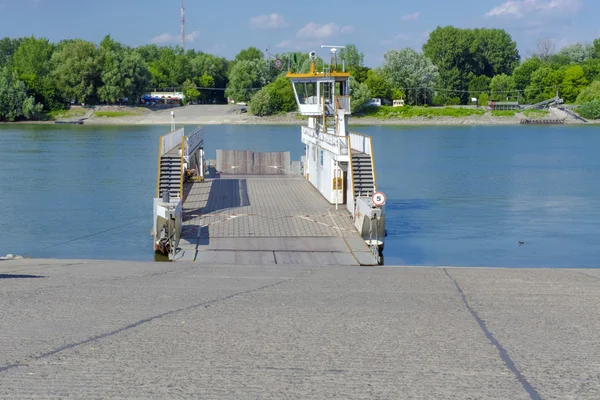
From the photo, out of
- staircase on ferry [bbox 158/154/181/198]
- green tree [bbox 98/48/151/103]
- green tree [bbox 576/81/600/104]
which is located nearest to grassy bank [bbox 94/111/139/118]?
green tree [bbox 98/48/151/103]

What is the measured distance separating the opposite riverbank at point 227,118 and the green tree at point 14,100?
209cm

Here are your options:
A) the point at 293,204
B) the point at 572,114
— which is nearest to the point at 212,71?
the point at 572,114

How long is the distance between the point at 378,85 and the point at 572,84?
35.5m

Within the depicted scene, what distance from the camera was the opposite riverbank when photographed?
408 feet

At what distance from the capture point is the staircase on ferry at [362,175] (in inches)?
961

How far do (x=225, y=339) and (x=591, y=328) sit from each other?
3762 millimetres

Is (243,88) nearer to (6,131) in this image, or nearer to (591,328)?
(6,131)

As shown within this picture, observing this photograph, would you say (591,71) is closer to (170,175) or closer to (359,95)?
(359,95)

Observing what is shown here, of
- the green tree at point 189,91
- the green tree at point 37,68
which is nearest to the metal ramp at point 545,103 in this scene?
the green tree at point 189,91

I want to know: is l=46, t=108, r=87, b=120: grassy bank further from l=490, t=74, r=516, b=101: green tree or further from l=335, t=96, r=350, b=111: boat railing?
l=335, t=96, r=350, b=111: boat railing

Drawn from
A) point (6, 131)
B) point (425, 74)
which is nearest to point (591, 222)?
point (6, 131)

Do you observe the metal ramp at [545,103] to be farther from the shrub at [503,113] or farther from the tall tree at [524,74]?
the tall tree at [524,74]

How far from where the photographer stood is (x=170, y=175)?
82.2 feet

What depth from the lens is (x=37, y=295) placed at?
10008mm
